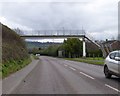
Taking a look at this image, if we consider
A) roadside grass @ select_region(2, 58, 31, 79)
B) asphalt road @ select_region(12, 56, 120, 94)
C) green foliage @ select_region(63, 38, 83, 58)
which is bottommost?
asphalt road @ select_region(12, 56, 120, 94)

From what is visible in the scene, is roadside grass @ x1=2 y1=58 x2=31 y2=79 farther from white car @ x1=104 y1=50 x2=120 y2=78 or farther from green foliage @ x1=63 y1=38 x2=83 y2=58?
green foliage @ x1=63 y1=38 x2=83 y2=58

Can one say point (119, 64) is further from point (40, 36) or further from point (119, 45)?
point (119, 45)

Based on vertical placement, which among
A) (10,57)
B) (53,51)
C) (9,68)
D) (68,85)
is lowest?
(68,85)

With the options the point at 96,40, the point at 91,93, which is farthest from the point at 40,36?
A: the point at 91,93

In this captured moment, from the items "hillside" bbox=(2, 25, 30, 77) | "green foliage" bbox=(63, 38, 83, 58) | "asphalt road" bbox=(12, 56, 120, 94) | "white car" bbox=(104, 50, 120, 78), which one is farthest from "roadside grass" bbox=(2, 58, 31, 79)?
"green foliage" bbox=(63, 38, 83, 58)

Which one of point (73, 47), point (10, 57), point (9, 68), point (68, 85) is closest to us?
point (68, 85)

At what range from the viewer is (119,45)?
107 m

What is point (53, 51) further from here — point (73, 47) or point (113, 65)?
point (113, 65)

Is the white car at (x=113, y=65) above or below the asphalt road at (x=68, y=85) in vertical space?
above

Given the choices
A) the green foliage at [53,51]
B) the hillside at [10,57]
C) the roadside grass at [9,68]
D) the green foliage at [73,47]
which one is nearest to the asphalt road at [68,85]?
the roadside grass at [9,68]

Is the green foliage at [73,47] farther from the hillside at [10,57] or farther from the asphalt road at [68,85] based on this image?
the asphalt road at [68,85]

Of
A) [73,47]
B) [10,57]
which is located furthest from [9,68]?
[73,47]

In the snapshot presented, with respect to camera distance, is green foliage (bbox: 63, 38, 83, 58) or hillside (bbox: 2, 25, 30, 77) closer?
hillside (bbox: 2, 25, 30, 77)

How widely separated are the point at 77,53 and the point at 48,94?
94.2 metres
